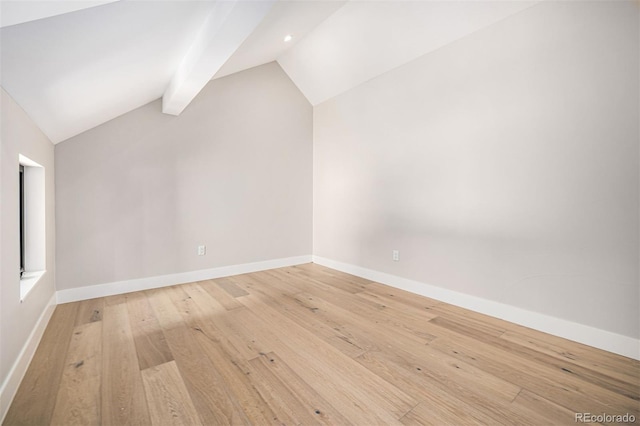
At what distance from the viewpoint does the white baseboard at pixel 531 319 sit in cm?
197

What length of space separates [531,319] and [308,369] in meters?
1.84

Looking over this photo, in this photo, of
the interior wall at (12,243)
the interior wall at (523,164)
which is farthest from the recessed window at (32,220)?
the interior wall at (523,164)

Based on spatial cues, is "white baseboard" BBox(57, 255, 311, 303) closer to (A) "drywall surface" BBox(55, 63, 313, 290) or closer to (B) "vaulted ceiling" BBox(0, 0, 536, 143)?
(A) "drywall surface" BBox(55, 63, 313, 290)

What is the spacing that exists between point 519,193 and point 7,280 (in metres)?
3.36

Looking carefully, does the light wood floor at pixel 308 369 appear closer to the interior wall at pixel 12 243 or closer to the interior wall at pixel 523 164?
the interior wall at pixel 12 243

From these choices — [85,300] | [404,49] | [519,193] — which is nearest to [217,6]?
[404,49]

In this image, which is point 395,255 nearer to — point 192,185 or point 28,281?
point 192,185

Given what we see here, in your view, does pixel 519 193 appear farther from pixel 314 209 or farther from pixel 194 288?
pixel 194 288

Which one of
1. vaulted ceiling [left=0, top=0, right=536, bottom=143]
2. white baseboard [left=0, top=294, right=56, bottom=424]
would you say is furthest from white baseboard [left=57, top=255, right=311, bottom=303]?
vaulted ceiling [left=0, top=0, right=536, bottom=143]

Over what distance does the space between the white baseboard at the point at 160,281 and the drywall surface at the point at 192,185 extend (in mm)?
55

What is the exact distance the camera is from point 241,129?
13.0 feet

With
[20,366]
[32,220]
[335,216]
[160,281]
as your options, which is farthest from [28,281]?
[335,216]

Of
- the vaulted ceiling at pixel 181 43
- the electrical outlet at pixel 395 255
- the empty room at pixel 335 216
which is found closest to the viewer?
the vaulted ceiling at pixel 181 43

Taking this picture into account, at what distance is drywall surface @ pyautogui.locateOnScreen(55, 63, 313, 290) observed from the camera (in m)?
3.00
